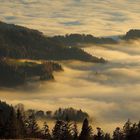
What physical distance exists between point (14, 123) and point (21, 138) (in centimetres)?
519

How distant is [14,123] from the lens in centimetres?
19962

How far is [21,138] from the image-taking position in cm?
19688

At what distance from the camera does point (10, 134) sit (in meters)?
198

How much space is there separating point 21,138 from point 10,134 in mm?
3420

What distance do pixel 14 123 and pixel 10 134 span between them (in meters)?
3.45
